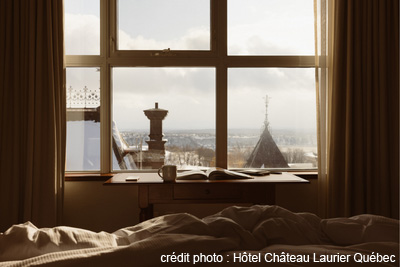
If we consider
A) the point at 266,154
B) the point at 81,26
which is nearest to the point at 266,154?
the point at 266,154

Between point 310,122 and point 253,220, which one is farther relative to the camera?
point 310,122

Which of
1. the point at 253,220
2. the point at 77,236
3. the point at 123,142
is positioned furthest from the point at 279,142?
the point at 77,236

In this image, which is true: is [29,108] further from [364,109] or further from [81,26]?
[364,109]

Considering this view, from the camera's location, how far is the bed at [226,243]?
104cm

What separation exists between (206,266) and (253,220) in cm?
36

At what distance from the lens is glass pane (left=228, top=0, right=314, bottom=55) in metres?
3.34

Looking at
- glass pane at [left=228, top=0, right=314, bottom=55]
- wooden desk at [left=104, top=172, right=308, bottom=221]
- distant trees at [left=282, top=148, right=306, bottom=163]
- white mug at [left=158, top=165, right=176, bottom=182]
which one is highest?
glass pane at [left=228, top=0, right=314, bottom=55]

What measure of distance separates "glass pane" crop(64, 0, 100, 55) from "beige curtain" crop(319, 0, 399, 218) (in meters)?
1.88

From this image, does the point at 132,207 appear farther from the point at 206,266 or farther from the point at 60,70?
the point at 206,266

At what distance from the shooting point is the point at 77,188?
3174 millimetres

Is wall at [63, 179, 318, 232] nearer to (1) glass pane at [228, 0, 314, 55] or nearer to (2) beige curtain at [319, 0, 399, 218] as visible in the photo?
(2) beige curtain at [319, 0, 399, 218]

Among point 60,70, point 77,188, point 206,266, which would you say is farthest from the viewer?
point 77,188

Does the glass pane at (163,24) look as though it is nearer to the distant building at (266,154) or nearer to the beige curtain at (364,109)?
the distant building at (266,154)

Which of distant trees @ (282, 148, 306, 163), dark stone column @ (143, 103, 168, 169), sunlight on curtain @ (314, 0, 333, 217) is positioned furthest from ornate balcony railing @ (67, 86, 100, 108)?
sunlight on curtain @ (314, 0, 333, 217)
